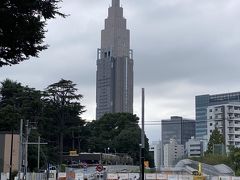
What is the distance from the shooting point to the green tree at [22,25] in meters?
13.8

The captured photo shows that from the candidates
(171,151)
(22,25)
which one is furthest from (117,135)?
(22,25)

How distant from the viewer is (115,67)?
157 m

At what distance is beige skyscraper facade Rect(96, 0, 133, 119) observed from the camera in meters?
152

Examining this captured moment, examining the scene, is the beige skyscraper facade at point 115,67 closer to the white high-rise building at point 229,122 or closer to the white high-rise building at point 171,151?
the white high-rise building at point 171,151

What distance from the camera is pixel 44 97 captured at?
370ft

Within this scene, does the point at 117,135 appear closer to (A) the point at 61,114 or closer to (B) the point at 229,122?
(A) the point at 61,114

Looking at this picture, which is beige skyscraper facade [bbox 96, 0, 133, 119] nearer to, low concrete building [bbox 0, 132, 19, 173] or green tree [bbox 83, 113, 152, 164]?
green tree [bbox 83, 113, 152, 164]

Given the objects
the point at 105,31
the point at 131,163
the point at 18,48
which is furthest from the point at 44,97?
the point at 18,48

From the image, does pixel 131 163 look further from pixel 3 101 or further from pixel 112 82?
pixel 3 101

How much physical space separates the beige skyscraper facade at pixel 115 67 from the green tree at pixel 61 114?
37291 mm

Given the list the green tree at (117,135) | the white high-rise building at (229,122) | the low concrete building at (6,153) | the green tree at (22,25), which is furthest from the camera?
the white high-rise building at (229,122)

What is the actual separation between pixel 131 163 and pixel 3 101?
1678 inches

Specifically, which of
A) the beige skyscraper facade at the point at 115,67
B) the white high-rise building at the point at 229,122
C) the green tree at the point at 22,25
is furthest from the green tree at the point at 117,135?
the green tree at the point at 22,25

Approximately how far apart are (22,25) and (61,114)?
3928 inches
